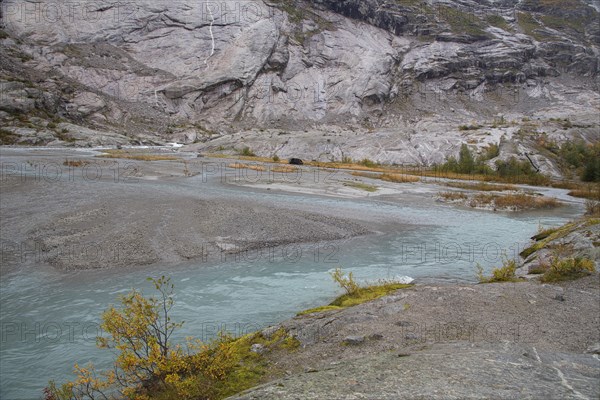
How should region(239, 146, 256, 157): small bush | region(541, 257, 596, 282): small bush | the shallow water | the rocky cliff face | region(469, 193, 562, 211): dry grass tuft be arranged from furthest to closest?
1. the rocky cliff face
2. region(239, 146, 256, 157): small bush
3. region(469, 193, 562, 211): dry grass tuft
4. region(541, 257, 596, 282): small bush
5. the shallow water

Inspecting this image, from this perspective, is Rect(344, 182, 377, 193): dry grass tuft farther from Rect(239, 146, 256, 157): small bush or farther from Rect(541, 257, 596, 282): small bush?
Rect(239, 146, 256, 157): small bush

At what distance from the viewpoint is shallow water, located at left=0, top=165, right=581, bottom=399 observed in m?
8.47

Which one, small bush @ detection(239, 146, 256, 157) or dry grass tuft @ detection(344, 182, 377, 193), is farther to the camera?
small bush @ detection(239, 146, 256, 157)

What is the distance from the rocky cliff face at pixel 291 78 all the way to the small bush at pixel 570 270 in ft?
201

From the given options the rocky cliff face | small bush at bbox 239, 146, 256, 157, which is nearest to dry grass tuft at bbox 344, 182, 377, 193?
the rocky cliff face

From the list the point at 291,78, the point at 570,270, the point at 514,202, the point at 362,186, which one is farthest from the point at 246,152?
the point at 570,270

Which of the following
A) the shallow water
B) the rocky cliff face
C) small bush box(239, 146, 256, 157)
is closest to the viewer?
the shallow water

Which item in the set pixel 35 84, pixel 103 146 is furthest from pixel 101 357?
pixel 35 84

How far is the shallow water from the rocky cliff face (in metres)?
55.4

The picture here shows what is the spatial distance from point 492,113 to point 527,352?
464 feet

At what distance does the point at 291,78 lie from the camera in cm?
12675

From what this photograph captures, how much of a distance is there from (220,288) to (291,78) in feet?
401

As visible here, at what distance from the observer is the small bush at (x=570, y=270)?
433 inches

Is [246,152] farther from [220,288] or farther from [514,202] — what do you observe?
[220,288]
